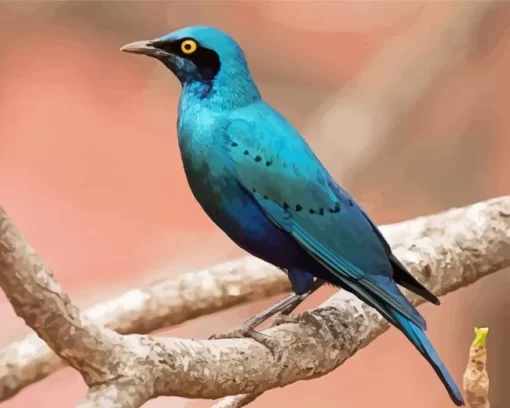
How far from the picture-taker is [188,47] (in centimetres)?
85

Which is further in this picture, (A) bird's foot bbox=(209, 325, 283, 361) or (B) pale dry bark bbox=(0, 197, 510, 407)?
(A) bird's foot bbox=(209, 325, 283, 361)

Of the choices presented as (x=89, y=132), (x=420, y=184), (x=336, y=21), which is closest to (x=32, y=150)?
(x=89, y=132)

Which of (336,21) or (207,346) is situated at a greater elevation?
(336,21)

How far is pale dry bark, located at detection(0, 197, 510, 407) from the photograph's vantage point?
607 millimetres

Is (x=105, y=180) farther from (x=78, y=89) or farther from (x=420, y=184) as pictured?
(x=420, y=184)

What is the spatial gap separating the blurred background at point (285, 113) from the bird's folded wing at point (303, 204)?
71 cm

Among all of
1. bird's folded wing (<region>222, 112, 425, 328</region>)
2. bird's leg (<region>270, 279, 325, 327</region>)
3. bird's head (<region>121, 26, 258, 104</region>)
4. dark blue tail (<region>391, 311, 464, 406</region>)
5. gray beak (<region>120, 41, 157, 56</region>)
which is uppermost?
gray beak (<region>120, 41, 157, 56</region>)

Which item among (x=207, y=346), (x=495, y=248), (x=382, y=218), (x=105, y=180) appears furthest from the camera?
(x=382, y=218)

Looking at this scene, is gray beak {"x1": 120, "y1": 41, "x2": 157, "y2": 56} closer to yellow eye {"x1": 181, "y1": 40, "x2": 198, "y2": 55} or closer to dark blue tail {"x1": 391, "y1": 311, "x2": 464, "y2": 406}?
yellow eye {"x1": 181, "y1": 40, "x2": 198, "y2": 55}

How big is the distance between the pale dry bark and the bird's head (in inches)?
11.9

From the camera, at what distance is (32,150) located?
150cm

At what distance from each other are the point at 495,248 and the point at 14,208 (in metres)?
0.90

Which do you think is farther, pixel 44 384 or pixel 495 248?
pixel 44 384

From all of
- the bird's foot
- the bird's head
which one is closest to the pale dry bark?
the bird's foot
